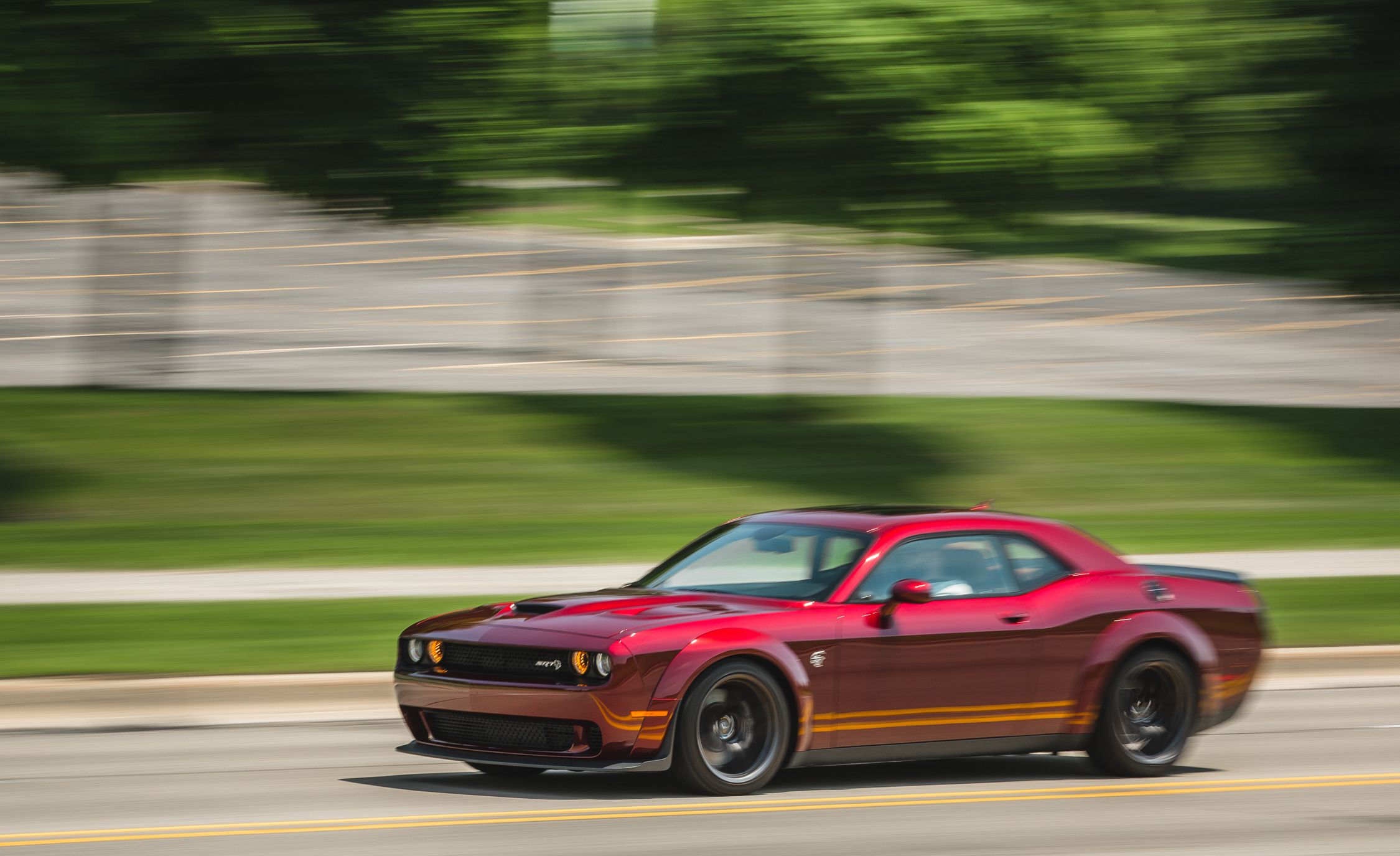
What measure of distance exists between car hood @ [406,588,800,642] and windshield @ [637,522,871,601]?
0.16 metres

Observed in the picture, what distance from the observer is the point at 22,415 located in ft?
76.3

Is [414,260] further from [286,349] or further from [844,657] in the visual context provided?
[844,657]

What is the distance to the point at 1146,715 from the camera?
9547mm

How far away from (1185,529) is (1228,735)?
9.31m

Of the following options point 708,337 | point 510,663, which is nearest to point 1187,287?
point 708,337

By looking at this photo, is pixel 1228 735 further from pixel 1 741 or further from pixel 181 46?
pixel 181 46

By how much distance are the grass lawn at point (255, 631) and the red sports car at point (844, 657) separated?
3586 mm

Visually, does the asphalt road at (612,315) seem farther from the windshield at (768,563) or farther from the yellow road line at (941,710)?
the yellow road line at (941,710)

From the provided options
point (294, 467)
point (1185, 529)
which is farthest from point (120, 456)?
point (1185, 529)

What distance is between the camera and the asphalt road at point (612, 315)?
1086 inches

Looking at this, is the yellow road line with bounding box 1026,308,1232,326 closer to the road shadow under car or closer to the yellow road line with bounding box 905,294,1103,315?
the yellow road line with bounding box 905,294,1103,315

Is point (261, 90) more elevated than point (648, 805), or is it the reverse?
point (261, 90)

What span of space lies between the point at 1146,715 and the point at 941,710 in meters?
1.21

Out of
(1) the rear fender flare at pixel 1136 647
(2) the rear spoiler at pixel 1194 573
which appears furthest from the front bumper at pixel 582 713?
(2) the rear spoiler at pixel 1194 573
